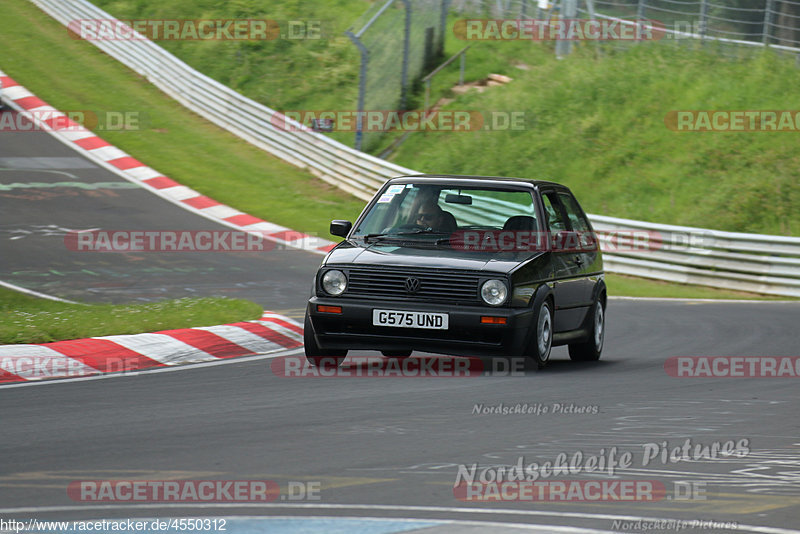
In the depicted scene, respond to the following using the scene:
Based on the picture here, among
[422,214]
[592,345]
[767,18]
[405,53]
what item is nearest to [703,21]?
[767,18]

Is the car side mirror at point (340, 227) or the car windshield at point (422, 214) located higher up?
the car windshield at point (422, 214)

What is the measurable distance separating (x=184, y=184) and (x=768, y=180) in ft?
37.4

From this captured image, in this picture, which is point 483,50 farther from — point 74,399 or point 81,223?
point 74,399

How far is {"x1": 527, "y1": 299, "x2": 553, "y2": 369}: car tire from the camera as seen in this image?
9.02 metres

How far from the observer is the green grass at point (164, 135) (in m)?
23.9

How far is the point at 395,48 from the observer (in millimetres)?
27859

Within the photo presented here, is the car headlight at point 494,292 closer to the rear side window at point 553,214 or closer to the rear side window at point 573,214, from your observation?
the rear side window at point 553,214

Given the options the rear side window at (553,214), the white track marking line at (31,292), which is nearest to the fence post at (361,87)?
the white track marking line at (31,292)

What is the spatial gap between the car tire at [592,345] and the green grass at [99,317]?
303 centimetres

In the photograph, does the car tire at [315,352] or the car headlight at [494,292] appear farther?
the car tire at [315,352]

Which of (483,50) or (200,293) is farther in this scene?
(483,50)

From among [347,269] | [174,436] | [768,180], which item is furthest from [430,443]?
[768,180]

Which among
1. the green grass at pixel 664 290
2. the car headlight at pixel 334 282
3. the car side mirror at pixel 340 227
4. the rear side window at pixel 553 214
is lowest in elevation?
the green grass at pixel 664 290

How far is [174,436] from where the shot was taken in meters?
6.20
